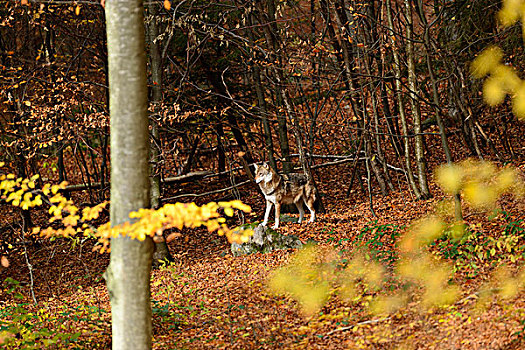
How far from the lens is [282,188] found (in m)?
11.0

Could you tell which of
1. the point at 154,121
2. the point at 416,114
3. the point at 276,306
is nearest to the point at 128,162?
the point at 276,306

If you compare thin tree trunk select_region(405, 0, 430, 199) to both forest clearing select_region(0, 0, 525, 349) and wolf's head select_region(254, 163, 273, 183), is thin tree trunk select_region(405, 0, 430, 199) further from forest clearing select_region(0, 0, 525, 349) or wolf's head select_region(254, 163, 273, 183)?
wolf's head select_region(254, 163, 273, 183)

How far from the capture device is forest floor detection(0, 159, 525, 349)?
581cm

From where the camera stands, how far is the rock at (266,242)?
401 inches

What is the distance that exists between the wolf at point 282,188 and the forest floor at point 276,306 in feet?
1.69

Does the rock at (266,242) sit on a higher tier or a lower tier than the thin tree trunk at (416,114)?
lower

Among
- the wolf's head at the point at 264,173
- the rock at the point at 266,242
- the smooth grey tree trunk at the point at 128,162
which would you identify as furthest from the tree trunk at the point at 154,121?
the smooth grey tree trunk at the point at 128,162

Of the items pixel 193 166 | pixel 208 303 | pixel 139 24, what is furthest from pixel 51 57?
pixel 139 24

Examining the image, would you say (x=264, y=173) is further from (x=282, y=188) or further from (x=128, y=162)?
(x=128, y=162)

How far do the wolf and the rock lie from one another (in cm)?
47

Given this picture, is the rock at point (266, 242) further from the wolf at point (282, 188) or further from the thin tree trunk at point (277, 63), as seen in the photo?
the thin tree trunk at point (277, 63)

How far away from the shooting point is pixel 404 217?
10.1 meters

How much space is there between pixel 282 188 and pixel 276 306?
367 cm

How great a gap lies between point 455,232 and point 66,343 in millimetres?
5572
